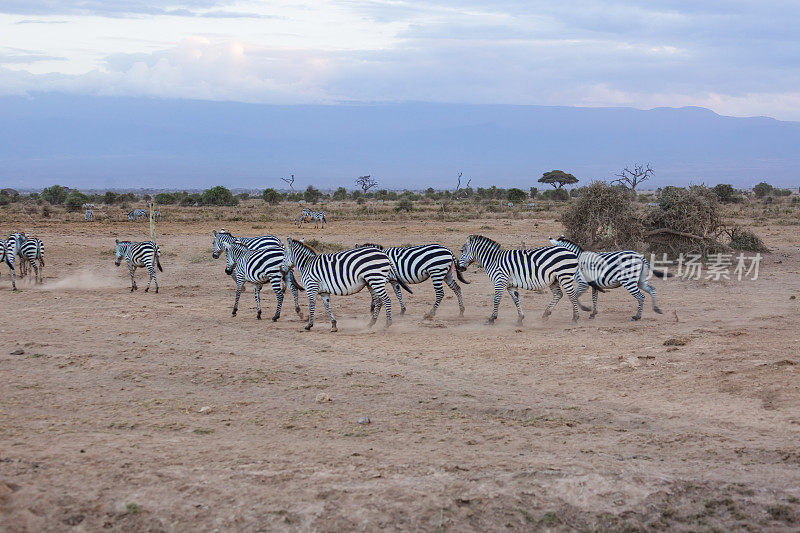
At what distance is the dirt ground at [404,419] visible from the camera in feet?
16.7

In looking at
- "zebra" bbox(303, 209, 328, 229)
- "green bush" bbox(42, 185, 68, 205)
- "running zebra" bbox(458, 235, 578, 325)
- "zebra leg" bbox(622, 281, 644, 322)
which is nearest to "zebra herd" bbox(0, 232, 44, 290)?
"running zebra" bbox(458, 235, 578, 325)

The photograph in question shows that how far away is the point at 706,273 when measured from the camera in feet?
60.4

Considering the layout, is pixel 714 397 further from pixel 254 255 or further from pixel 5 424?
pixel 254 255

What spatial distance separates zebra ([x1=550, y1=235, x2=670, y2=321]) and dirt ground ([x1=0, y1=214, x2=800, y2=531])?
0.57m

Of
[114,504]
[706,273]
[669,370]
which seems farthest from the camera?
[706,273]

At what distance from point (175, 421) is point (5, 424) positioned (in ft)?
5.56

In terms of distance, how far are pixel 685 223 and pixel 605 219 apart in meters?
2.29

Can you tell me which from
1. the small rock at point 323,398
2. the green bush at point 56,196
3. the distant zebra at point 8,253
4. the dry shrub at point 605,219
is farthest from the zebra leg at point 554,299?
the green bush at point 56,196

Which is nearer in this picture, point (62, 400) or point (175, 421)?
point (175, 421)

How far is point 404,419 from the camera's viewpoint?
291 inches

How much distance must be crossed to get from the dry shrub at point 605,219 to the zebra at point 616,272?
7.48 m

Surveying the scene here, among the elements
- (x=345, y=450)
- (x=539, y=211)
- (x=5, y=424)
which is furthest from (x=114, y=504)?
(x=539, y=211)

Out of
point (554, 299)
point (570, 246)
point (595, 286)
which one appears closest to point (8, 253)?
point (554, 299)

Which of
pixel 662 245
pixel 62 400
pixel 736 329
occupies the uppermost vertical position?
pixel 662 245
